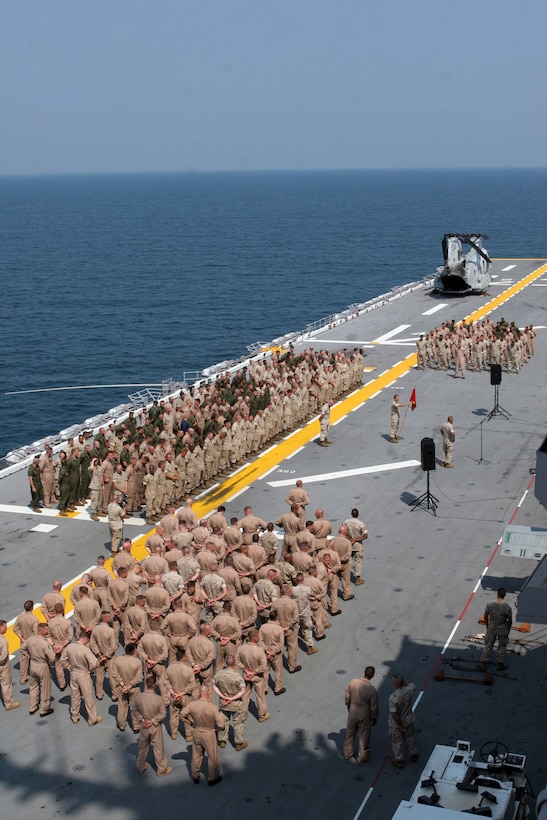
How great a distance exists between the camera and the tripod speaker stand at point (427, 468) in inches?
869

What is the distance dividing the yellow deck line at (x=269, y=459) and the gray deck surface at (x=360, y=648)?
1.21 ft

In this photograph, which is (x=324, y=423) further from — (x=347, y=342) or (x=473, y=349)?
(x=347, y=342)

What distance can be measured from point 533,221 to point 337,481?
12222 centimetres

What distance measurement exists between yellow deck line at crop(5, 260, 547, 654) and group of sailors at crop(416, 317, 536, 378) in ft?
3.69

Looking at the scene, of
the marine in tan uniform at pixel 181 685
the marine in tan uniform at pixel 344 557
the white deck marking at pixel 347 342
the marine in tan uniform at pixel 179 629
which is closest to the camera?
the marine in tan uniform at pixel 181 685

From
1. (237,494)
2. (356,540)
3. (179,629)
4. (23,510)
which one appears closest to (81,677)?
(179,629)

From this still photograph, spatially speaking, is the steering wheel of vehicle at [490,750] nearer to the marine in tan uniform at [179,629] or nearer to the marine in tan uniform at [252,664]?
the marine in tan uniform at [252,664]

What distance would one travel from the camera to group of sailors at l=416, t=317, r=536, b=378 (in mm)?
36125

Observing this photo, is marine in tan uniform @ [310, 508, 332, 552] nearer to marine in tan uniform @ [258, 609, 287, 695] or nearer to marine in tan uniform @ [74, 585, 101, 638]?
marine in tan uniform @ [258, 609, 287, 695]

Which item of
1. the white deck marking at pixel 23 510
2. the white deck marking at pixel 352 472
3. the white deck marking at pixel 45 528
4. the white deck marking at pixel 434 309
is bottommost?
the white deck marking at pixel 434 309

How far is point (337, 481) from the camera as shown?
83.4 feet

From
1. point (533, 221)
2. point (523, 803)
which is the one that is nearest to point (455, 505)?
point (523, 803)

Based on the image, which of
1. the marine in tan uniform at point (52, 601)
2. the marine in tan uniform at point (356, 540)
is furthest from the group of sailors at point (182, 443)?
the marine in tan uniform at point (52, 601)

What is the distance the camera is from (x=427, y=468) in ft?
73.2
